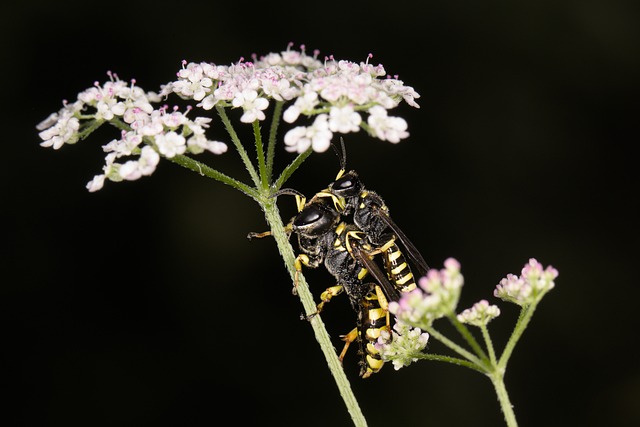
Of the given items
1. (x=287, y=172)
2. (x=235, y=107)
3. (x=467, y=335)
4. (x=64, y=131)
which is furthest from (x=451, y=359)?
(x=64, y=131)

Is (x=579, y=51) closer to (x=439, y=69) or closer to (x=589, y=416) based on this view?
(x=439, y=69)

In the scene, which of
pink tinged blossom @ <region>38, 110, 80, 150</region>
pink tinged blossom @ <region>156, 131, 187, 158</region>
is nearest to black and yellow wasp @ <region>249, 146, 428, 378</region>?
pink tinged blossom @ <region>156, 131, 187, 158</region>

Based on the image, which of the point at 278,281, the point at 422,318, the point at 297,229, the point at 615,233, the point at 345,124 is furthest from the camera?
the point at 615,233

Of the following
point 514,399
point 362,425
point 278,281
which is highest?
point 278,281

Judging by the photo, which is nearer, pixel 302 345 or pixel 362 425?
pixel 362 425

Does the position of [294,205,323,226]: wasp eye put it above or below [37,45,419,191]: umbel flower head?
below

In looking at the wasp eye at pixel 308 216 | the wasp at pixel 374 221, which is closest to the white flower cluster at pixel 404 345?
the wasp at pixel 374 221

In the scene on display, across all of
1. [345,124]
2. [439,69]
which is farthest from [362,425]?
[439,69]

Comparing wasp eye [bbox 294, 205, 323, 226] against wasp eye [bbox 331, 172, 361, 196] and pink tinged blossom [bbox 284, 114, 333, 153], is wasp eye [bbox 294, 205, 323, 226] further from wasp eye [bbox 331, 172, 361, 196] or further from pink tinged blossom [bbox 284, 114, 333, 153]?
pink tinged blossom [bbox 284, 114, 333, 153]
